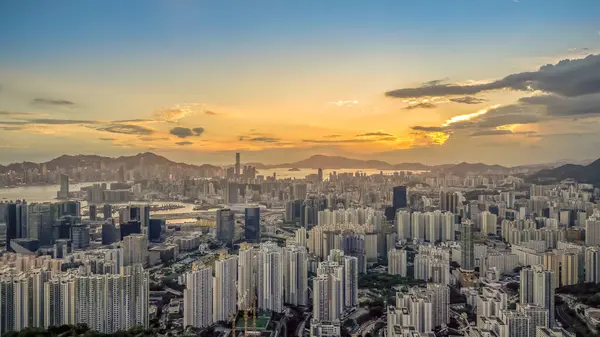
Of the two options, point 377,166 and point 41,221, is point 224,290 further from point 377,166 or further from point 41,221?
point 377,166

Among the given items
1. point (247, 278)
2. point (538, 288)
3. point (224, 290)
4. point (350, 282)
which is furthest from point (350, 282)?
point (538, 288)

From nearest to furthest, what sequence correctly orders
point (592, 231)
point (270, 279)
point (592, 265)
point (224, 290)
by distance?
point (224, 290), point (270, 279), point (592, 265), point (592, 231)

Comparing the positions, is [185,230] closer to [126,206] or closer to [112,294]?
[126,206]

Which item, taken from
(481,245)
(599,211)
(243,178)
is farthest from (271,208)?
(599,211)

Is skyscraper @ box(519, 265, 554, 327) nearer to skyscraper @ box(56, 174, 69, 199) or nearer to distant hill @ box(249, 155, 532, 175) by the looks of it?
distant hill @ box(249, 155, 532, 175)

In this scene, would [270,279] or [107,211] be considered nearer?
[270,279]

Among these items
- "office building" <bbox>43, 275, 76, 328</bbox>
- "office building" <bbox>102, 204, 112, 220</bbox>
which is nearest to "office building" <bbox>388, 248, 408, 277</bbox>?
"office building" <bbox>43, 275, 76, 328</bbox>
